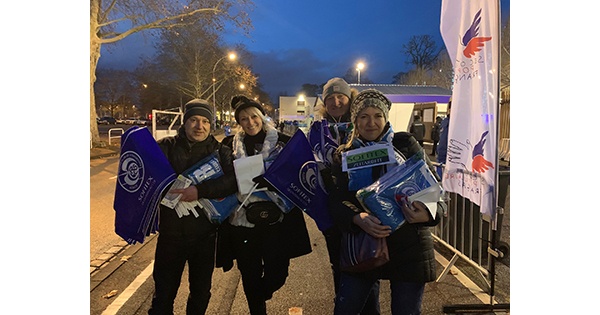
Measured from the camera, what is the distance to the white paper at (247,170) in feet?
8.26

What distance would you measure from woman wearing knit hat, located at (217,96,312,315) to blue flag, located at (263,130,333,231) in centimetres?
19

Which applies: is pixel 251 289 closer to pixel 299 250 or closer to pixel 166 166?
pixel 299 250

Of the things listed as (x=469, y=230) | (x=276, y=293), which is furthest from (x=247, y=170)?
(x=469, y=230)

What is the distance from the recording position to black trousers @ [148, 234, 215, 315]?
2594 mm

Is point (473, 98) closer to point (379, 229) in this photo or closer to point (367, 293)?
point (379, 229)

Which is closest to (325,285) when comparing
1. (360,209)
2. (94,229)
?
(360,209)

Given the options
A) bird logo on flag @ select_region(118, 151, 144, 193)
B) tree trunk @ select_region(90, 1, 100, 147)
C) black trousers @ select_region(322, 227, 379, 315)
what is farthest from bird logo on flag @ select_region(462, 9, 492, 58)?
tree trunk @ select_region(90, 1, 100, 147)

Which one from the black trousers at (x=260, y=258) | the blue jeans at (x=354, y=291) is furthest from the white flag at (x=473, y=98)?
the black trousers at (x=260, y=258)

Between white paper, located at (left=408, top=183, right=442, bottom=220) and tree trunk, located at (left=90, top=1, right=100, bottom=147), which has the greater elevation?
Answer: tree trunk, located at (left=90, top=1, right=100, bottom=147)

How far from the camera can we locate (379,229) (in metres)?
2.08

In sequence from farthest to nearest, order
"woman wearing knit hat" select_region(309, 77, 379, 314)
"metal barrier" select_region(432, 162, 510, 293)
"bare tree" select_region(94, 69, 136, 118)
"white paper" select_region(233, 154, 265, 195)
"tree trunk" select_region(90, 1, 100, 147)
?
1. "bare tree" select_region(94, 69, 136, 118)
2. "tree trunk" select_region(90, 1, 100, 147)
3. "metal barrier" select_region(432, 162, 510, 293)
4. "woman wearing knit hat" select_region(309, 77, 379, 314)
5. "white paper" select_region(233, 154, 265, 195)

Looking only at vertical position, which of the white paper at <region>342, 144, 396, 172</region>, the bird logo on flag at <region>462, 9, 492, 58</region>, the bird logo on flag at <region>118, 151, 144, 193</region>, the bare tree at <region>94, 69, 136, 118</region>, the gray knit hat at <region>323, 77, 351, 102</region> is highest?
the bare tree at <region>94, 69, 136, 118</region>

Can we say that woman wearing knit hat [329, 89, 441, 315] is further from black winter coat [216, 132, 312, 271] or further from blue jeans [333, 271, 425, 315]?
black winter coat [216, 132, 312, 271]

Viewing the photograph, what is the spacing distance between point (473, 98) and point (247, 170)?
2003 millimetres
